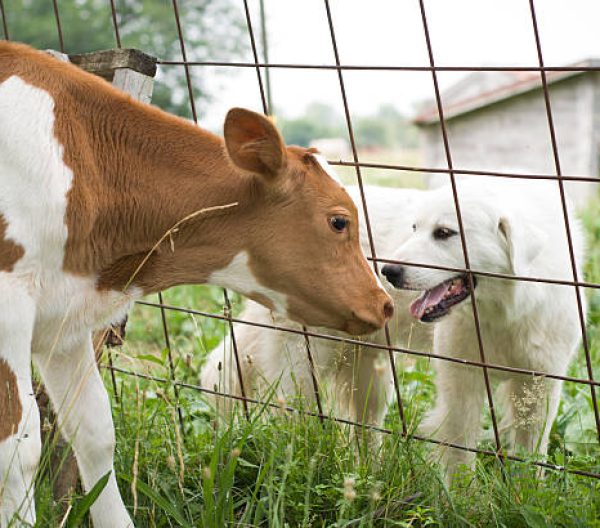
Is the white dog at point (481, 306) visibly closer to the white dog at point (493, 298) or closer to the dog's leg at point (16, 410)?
the white dog at point (493, 298)

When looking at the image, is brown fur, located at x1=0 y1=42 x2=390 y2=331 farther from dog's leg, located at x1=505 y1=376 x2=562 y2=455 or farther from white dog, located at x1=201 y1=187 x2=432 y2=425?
white dog, located at x1=201 y1=187 x2=432 y2=425

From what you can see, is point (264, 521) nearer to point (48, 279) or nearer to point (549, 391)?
point (48, 279)

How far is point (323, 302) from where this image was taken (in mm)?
3170

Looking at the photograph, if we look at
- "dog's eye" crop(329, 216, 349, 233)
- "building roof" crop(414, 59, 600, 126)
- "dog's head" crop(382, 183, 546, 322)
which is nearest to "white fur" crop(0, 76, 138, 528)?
"dog's eye" crop(329, 216, 349, 233)

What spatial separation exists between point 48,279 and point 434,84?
4.67ft

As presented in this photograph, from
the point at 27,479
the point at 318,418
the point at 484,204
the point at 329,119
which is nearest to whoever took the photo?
the point at 27,479

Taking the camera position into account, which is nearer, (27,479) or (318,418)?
(27,479)

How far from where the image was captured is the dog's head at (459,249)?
4.08 metres

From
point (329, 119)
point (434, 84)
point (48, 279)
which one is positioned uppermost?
point (329, 119)

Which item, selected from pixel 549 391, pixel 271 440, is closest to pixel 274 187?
pixel 271 440

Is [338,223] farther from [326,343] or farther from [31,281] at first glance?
[326,343]

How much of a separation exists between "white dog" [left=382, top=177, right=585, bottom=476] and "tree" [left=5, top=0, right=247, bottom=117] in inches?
950

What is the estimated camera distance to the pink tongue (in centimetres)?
413

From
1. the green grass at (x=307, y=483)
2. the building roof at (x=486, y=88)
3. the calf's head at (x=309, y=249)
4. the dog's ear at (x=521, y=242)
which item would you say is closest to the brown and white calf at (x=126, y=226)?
the calf's head at (x=309, y=249)
